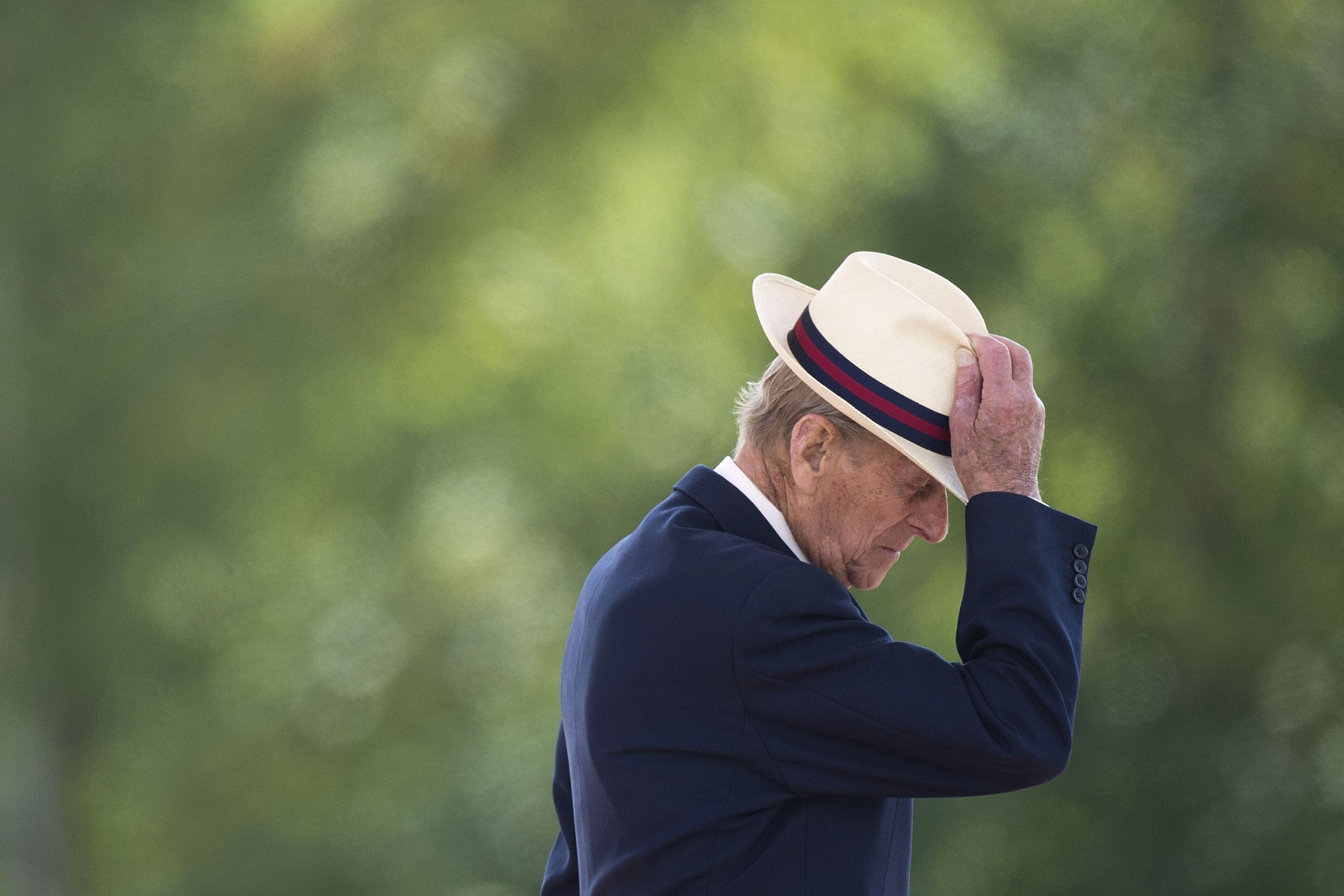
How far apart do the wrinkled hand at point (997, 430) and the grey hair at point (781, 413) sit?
99 mm

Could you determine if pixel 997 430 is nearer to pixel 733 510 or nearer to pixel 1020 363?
pixel 1020 363

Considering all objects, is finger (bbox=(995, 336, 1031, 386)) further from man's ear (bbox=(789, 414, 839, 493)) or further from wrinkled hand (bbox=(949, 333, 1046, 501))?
man's ear (bbox=(789, 414, 839, 493))

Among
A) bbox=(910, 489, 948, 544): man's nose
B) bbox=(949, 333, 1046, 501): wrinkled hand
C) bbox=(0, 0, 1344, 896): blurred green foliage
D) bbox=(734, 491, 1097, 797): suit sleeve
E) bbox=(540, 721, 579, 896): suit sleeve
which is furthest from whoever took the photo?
bbox=(0, 0, 1344, 896): blurred green foliage

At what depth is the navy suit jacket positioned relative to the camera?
1.21 metres

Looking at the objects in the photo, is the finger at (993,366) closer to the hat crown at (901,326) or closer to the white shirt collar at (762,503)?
the hat crown at (901,326)

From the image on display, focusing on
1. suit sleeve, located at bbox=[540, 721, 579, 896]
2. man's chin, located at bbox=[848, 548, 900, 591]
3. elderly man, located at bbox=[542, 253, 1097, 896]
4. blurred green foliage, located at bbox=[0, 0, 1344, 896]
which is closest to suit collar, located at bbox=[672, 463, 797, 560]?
elderly man, located at bbox=[542, 253, 1097, 896]

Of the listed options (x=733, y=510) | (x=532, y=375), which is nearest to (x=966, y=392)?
(x=733, y=510)

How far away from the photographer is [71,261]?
3.59 meters

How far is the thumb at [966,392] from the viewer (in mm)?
1350

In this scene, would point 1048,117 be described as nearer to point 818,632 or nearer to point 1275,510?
point 1275,510

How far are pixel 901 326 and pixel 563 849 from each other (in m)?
0.81

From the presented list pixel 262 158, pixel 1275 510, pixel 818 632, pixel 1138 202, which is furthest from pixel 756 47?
pixel 818 632

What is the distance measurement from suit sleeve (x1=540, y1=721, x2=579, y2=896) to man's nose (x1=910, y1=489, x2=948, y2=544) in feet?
1.68

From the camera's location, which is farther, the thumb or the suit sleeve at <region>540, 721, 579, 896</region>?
the suit sleeve at <region>540, 721, 579, 896</region>
